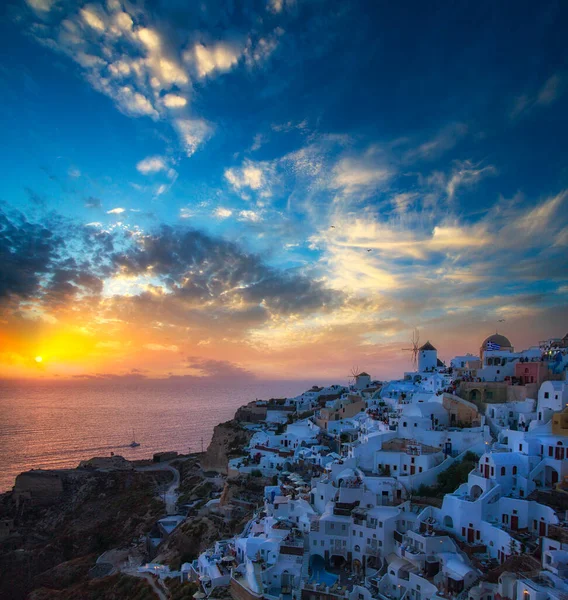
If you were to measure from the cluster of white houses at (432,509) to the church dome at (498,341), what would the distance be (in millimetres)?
4339

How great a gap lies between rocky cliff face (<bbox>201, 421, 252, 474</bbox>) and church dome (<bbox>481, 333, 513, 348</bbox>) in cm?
2816

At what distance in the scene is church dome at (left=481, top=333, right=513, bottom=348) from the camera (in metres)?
46.1

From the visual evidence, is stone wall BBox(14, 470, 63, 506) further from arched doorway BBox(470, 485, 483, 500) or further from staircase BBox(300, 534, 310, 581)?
arched doorway BBox(470, 485, 483, 500)

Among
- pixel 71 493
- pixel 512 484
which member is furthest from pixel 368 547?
pixel 71 493

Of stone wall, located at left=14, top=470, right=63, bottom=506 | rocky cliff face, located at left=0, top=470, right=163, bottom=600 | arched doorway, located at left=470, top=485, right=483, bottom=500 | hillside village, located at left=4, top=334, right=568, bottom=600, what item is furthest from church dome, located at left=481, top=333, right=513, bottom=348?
stone wall, located at left=14, top=470, right=63, bottom=506

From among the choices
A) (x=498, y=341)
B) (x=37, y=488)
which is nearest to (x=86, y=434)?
(x=37, y=488)

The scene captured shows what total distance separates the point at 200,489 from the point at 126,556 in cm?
1008

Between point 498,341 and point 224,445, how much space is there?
33474 millimetres

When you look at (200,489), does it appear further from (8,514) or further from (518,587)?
(518,587)

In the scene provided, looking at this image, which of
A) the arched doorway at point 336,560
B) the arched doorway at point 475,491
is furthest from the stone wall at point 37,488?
the arched doorway at point 475,491

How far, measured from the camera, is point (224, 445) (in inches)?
2328

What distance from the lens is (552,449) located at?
26.5 metres

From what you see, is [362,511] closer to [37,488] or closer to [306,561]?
[306,561]

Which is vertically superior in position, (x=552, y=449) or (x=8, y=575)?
(x=552, y=449)
